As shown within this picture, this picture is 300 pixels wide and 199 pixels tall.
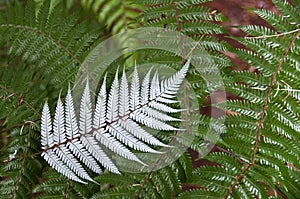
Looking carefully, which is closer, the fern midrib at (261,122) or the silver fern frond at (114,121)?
the silver fern frond at (114,121)

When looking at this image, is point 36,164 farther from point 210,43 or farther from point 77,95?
point 210,43

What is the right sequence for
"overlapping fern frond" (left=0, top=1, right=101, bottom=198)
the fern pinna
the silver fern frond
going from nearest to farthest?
the silver fern frond, the fern pinna, "overlapping fern frond" (left=0, top=1, right=101, bottom=198)

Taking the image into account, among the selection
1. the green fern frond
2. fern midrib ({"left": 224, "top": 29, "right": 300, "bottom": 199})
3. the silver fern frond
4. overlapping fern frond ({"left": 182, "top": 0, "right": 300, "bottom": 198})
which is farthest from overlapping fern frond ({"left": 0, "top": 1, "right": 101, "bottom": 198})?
fern midrib ({"left": 224, "top": 29, "right": 300, "bottom": 199})

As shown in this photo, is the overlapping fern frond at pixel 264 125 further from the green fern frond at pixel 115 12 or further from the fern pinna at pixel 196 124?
the green fern frond at pixel 115 12

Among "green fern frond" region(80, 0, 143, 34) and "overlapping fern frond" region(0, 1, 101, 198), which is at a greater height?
"green fern frond" region(80, 0, 143, 34)

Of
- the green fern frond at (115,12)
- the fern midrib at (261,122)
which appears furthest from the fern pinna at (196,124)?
the green fern frond at (115,12)

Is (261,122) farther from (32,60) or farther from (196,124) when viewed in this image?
(32,60)

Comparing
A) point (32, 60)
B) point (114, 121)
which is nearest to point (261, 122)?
point (114, 121)

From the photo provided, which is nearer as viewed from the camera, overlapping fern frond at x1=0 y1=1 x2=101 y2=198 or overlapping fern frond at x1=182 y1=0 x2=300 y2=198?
overlapping fern frond at x1=182 y1=0 x2=300 y2=198

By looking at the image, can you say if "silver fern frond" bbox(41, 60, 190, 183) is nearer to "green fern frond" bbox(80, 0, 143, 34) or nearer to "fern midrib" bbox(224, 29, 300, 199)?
"fern midrib" bbox(224, 29, 300, 199)
